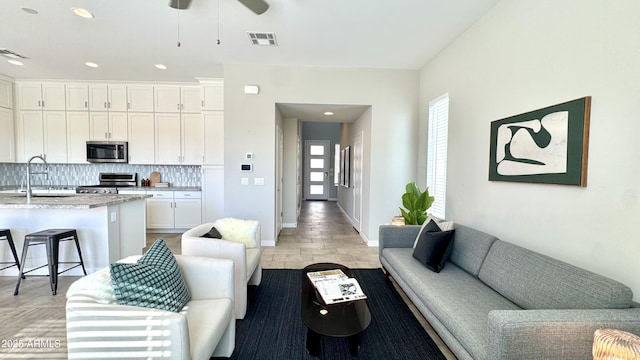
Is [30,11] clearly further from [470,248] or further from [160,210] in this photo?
[470,248]

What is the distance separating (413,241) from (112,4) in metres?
4.08

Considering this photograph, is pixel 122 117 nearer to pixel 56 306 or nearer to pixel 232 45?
pixel 232 45

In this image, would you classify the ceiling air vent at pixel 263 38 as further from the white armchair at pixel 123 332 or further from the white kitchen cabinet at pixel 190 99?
the white armchair at pixel 123 332

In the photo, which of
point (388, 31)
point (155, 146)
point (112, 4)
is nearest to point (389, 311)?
point (388, 31)

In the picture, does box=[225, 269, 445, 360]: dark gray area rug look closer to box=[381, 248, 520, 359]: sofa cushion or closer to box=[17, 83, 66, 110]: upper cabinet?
box=[381, 248, 520, 359]: sofa cushion

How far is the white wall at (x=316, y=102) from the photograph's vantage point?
4254mm

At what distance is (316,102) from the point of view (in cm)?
431

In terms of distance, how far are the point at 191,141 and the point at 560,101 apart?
553 cm

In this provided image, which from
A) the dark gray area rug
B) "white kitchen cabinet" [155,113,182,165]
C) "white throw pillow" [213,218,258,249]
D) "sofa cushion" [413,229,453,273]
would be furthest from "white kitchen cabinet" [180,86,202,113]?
"sofa cushion" [413,229,453,273]

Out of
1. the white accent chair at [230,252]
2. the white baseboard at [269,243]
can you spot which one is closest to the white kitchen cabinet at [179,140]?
the white baseboard at [269,243]

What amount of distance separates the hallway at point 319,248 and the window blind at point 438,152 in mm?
1259

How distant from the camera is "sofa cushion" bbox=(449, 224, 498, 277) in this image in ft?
7.50

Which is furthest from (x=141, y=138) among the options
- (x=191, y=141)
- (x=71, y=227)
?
(x=71, y=227)

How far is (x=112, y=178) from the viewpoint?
17.8ft
